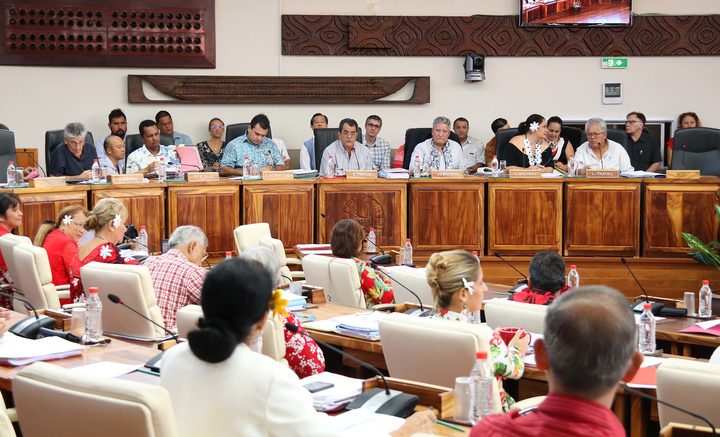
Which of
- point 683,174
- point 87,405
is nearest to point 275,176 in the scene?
point 683,174

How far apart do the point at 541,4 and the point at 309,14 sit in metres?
2.64

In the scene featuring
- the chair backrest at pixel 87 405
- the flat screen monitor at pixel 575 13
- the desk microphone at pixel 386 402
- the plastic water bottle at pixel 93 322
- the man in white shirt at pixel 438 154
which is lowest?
the desk microphone at pixel 386 402

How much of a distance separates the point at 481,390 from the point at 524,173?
5.57 metres

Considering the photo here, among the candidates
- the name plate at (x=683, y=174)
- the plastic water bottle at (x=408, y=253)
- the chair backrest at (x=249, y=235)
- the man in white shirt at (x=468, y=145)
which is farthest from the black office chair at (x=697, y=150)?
the chair backrest at (x=249, y=235)

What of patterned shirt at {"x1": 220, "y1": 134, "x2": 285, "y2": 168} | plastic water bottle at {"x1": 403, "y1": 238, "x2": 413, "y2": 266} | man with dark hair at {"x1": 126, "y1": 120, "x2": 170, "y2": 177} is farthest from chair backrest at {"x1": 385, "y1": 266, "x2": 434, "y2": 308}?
patterned shirt at {"x1": 220, "y1": 134, "x2": 285, "y2": 168}

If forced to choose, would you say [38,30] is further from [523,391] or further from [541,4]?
[523,391]

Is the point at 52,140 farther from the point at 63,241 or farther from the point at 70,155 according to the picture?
the point at 63,241

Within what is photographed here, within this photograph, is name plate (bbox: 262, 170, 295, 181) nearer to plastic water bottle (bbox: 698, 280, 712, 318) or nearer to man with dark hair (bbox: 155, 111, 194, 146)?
man with dark hair (bbox: 155, 111, 194, 146)

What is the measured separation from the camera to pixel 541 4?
11195 millimetres

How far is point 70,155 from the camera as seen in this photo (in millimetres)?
8734

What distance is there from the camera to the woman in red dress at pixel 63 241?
19.8 ft

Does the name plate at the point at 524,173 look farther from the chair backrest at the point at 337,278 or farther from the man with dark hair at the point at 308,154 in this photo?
the chair backrest at the point at 337,278

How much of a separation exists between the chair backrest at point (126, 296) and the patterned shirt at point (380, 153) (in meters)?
5.68

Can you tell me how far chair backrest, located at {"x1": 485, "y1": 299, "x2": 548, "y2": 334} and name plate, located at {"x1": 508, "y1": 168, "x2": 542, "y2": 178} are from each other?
4270 mm
